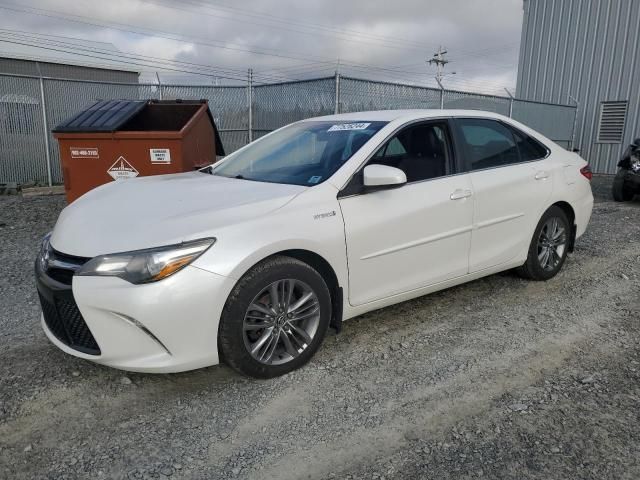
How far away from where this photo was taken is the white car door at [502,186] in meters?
4.02

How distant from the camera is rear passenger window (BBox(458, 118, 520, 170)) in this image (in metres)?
4.07

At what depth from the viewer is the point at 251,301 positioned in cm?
283

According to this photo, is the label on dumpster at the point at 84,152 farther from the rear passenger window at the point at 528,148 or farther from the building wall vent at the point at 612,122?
the building wall vent at the point at 612,122

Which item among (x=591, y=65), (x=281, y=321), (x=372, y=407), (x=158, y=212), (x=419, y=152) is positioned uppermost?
(x=591, y=65)

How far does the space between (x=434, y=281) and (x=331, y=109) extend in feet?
20.9

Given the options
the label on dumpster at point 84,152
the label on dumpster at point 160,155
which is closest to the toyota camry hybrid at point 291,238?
the label on dumpster at point 160,155

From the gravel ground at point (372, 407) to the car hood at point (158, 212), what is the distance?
2.79 feet

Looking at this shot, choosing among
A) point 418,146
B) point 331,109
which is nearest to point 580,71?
point 331,109

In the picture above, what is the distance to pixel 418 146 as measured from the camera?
12.6 feet

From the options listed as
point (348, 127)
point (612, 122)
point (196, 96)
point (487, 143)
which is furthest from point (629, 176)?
point (196, 96)

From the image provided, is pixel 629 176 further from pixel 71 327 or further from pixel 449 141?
pixel 71 327

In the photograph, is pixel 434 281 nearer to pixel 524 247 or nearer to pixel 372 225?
pixel 372 225

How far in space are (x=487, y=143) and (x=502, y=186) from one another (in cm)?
39

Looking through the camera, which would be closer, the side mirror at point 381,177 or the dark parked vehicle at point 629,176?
the side mirror at point 381,177
